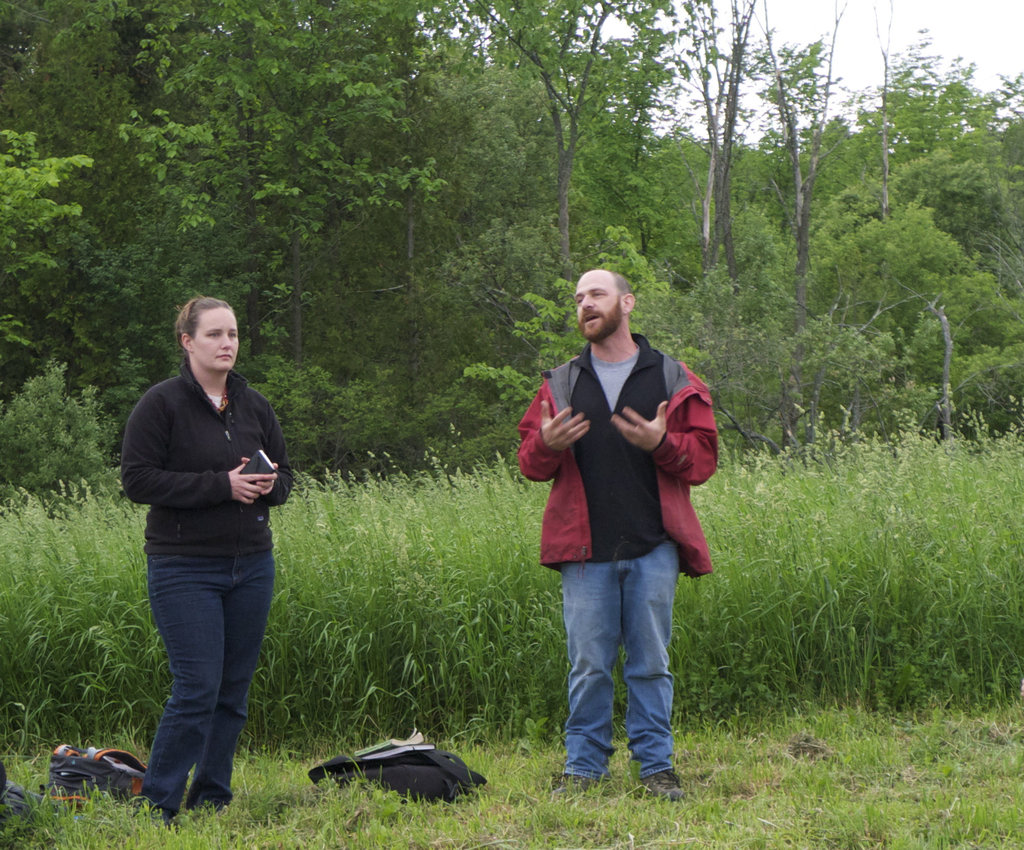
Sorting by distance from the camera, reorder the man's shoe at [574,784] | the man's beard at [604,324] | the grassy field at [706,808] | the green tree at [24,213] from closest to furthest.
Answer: the grassy field at [706,808] < the man's shoe at [574,784] < the man's beard at [604,324] < the green tree at [24,213]

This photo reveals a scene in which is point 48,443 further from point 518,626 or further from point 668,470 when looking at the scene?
point 668,470

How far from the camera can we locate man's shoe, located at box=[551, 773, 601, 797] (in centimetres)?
454

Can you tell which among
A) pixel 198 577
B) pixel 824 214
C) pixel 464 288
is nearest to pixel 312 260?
pixel 464 288

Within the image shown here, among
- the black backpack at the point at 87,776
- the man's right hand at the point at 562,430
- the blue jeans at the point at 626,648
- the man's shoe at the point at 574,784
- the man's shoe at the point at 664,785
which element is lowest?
the black backpack at the point at 87,776

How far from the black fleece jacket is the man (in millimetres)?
1189

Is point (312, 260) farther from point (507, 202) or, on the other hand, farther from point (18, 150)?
point (18, 150)

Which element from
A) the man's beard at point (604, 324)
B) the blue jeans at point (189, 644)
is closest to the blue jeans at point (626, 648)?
the man's beard at point (604, 324)

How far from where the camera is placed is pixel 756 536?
21.5 feet

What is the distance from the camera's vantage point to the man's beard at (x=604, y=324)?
4.66 metres

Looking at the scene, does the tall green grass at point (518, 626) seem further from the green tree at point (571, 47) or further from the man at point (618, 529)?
the green tree at point (571, 47)

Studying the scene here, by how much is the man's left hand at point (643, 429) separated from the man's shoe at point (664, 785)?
1369mm

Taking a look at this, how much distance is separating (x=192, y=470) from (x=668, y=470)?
197 cm

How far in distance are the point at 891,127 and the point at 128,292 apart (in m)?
→ 32.3

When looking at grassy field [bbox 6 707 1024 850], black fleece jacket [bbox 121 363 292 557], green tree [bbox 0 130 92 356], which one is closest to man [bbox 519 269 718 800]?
grassy field [bbox 6 707 1024 850]
